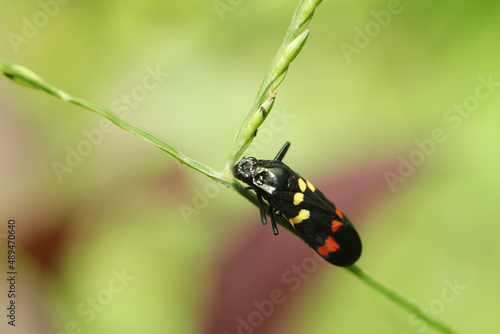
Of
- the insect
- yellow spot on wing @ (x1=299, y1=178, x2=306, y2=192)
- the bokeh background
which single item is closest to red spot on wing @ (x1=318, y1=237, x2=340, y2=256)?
the insect

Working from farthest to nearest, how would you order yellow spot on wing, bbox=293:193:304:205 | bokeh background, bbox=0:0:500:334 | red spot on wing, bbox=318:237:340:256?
bokeh background, bbox=0:0:500:334, yellow spot on wing, bbox=293:193:304:205, red spot on wing, bbox=318:237:340:256

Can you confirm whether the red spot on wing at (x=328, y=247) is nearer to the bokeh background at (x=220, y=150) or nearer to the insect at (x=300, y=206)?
the insect at (x=300, y=206)

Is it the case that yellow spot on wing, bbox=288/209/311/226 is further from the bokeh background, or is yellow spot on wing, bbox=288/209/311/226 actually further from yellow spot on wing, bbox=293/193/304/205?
the bokeh background

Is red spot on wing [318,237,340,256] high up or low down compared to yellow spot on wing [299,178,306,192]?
down

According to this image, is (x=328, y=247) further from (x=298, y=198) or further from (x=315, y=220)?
(x=298, y=198)

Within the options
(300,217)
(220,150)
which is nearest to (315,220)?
(300,217)

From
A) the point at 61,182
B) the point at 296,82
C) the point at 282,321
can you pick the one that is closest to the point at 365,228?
the point at 282,321

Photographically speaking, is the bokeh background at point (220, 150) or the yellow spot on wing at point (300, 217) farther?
the bokeh background at point (220, 150)

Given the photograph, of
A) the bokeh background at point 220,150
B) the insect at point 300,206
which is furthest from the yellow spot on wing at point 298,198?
the bokeh background at point 220,150
